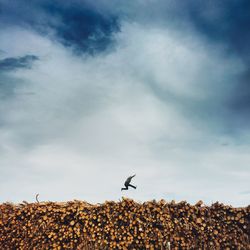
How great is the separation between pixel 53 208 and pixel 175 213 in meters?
3.95

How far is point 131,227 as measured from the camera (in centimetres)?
909

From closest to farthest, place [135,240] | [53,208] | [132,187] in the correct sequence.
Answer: [135,240] → [53,208] → [132,187]

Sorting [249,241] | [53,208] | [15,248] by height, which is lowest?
[15,248]

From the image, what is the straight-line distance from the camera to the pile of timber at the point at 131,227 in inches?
355

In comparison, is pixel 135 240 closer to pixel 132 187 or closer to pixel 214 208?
pixel 132 187

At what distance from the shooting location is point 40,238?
940cm

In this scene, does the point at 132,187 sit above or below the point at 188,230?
above

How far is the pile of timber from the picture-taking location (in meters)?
9.01

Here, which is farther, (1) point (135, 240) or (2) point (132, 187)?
(2) point (132, 187)

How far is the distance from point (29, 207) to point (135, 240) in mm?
3695

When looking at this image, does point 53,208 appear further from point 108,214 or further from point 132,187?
point 132,187

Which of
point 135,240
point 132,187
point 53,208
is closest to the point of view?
point 135,240

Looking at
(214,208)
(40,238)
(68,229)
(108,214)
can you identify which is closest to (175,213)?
(214,208)

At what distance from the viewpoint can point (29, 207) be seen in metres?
9.93
